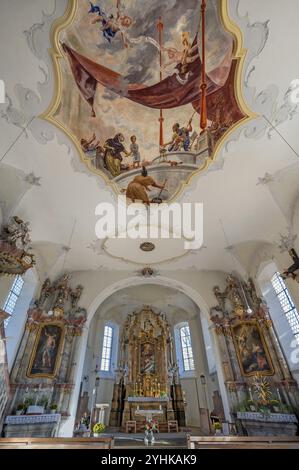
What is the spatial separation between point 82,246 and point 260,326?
9.33 metres

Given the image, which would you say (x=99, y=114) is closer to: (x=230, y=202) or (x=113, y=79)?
(x=113, y=79)

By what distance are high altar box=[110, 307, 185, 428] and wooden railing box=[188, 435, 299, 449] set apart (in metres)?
9.77

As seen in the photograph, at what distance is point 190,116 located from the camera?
715 centimetres

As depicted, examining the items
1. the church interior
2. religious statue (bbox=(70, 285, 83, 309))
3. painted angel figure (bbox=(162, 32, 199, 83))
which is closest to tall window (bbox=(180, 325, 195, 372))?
the church interior

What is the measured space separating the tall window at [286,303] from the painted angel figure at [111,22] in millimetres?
10979

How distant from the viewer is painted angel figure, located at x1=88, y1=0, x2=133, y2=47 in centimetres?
526

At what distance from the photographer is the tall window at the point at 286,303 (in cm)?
978

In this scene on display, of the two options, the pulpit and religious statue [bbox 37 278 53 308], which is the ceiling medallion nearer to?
religious statue [bbox 37 278 53 308]

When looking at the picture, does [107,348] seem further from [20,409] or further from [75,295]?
[20,409]

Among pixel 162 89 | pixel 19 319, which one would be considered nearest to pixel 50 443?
pixel 19 319

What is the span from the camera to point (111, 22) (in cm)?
545

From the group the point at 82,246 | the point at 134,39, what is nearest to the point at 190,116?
the point at 134,39

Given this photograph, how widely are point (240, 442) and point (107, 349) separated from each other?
48.0 ft

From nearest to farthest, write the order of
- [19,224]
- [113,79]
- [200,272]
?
[113,79], [19,224], [200,272]
